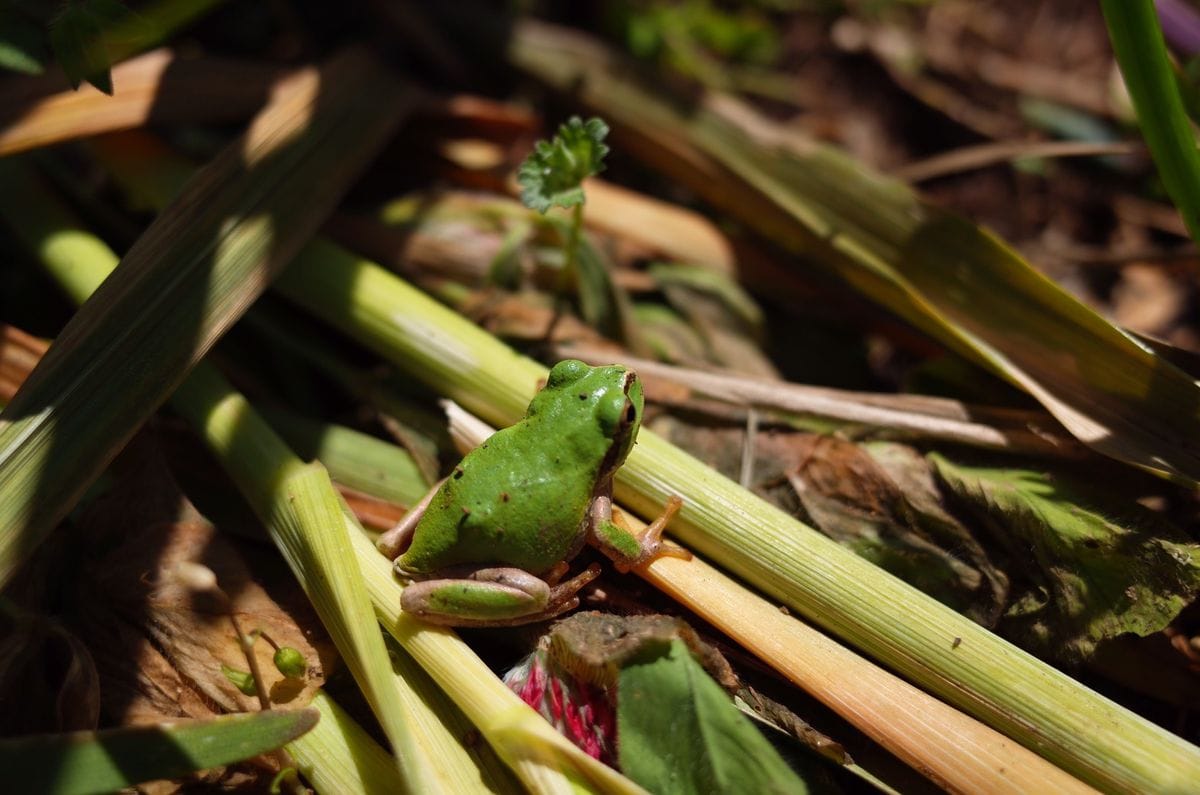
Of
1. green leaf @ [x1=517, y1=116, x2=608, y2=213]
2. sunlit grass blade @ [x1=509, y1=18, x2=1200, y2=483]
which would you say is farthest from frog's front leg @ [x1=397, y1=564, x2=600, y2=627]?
sunlit grass blade @ [x1=509, y1=18, x2=1200, y2=483]

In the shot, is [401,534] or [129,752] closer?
[129,752]

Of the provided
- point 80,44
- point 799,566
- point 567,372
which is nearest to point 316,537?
point 567,372

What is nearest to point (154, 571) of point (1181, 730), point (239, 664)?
Result: point (239, 664)

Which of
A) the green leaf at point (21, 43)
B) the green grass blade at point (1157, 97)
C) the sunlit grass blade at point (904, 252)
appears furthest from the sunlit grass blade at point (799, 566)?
the green grass blade at point (1157, 97)

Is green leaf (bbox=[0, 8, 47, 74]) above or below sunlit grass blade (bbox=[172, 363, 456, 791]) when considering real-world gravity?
above

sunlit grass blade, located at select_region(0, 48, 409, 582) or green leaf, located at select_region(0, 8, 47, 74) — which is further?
green leaf, located at select_region(0, 8, 47, 74)

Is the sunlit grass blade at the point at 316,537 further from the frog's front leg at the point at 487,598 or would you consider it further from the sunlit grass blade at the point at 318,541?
the frog's front leg at the point at 487,598

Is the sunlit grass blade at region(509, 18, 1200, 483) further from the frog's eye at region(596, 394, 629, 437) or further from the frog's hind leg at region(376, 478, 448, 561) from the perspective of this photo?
the frog's hind leg at region(376, 478, 448, 561)

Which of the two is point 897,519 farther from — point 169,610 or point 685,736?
point 169,610
